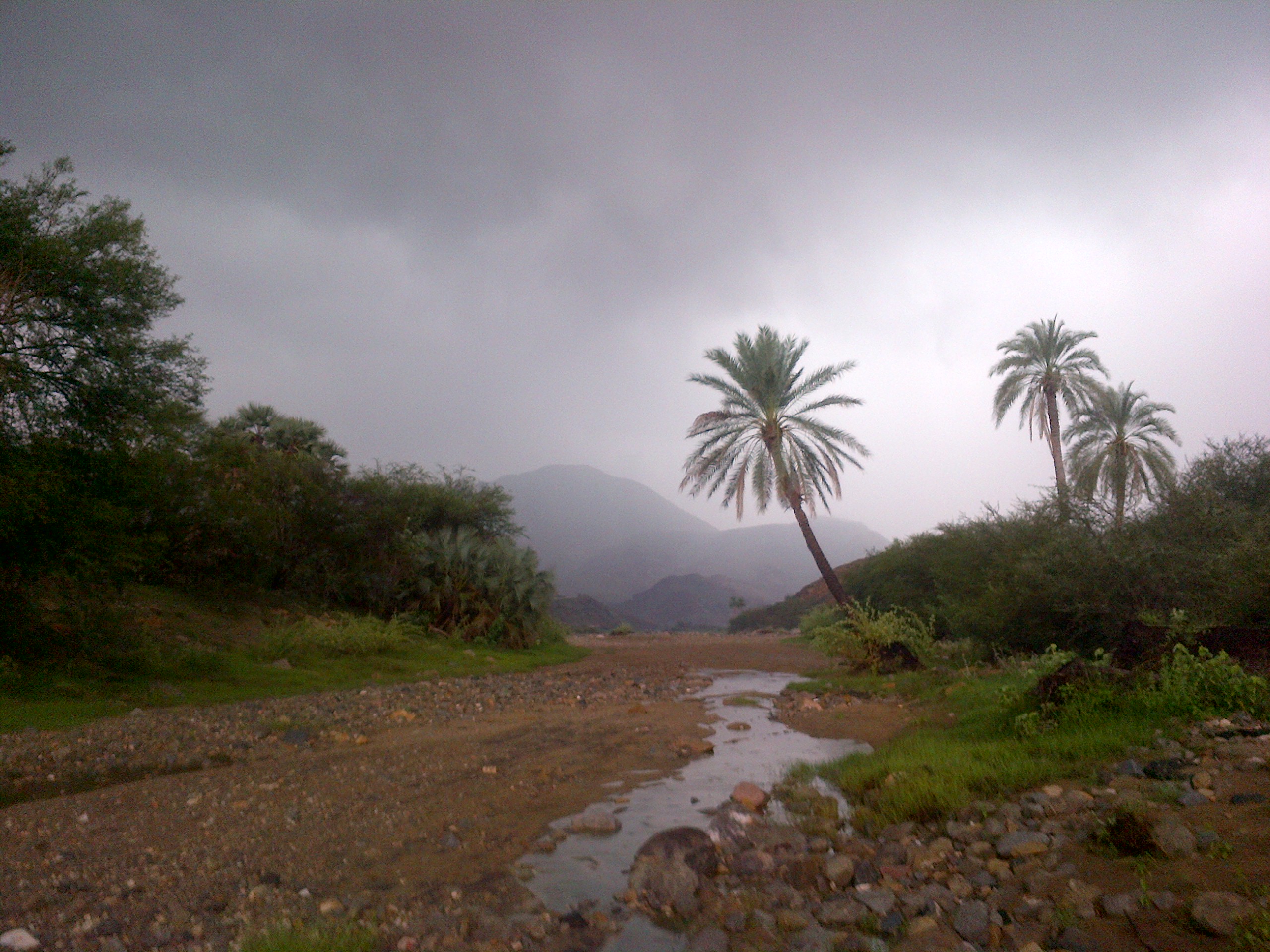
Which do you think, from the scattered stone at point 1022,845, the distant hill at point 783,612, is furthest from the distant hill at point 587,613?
the scattered stone at point 1022,845

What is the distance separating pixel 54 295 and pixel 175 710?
7600mm

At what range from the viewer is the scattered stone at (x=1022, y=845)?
186 inches

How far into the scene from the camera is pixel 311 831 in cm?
570

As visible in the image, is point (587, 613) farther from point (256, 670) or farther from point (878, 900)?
point (878, 900)

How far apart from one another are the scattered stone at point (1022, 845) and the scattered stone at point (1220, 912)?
1243mm

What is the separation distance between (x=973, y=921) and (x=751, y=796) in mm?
2782

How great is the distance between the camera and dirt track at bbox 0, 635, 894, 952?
4309 millimetres

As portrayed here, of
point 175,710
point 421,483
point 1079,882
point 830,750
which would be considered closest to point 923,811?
point 1079,882

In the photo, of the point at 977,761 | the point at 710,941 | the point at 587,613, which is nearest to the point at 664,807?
the point at 710,941

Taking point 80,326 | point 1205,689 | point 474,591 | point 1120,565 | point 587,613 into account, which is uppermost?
point 80,326

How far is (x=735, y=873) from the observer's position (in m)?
5.17

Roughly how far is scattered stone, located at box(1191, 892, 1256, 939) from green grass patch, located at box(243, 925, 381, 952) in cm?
416

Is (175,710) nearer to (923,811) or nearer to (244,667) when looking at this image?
(244,667)

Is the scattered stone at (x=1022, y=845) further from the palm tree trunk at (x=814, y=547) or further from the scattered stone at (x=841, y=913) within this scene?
the palm tree trunk at (x=814, y=547)
